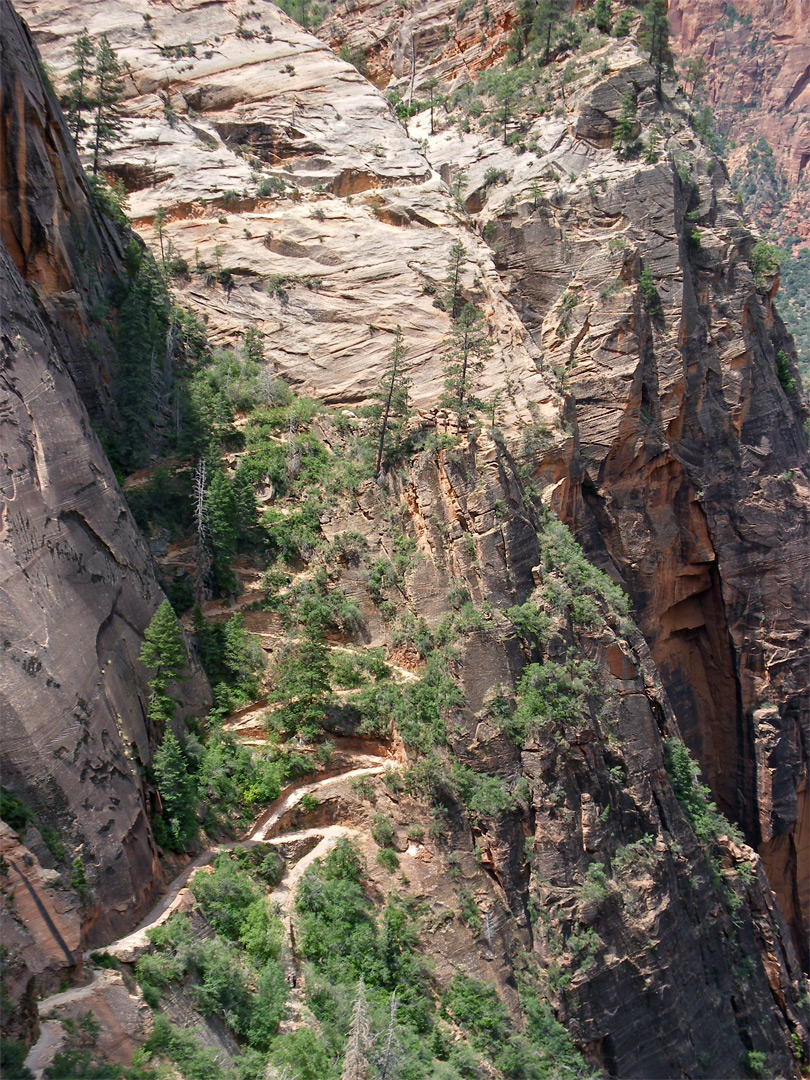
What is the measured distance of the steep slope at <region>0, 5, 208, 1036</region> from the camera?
58.0 feet

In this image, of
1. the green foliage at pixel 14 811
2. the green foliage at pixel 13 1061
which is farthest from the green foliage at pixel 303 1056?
the green foliage at pixel 14 811

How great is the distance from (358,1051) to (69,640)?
11556 mm

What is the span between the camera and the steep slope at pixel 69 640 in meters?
17.7

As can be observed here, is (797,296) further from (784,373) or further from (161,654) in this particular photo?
(161,654)

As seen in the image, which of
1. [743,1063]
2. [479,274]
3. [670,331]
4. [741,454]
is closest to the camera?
[743,1063]

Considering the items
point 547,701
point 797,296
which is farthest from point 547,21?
point 797,296

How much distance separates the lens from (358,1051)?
1944cm

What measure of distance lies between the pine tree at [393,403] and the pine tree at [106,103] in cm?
1695

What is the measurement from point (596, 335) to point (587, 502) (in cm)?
756

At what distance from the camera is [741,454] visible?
4128cm

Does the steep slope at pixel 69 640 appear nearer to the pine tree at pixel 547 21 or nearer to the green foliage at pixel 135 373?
the green foliage at pixel 135 373

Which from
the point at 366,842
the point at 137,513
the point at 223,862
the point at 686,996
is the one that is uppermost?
the point at 137,513

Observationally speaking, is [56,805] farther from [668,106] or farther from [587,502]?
[668,106]

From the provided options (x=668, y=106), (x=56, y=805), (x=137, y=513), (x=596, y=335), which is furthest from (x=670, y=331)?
(x=56, y=805)
